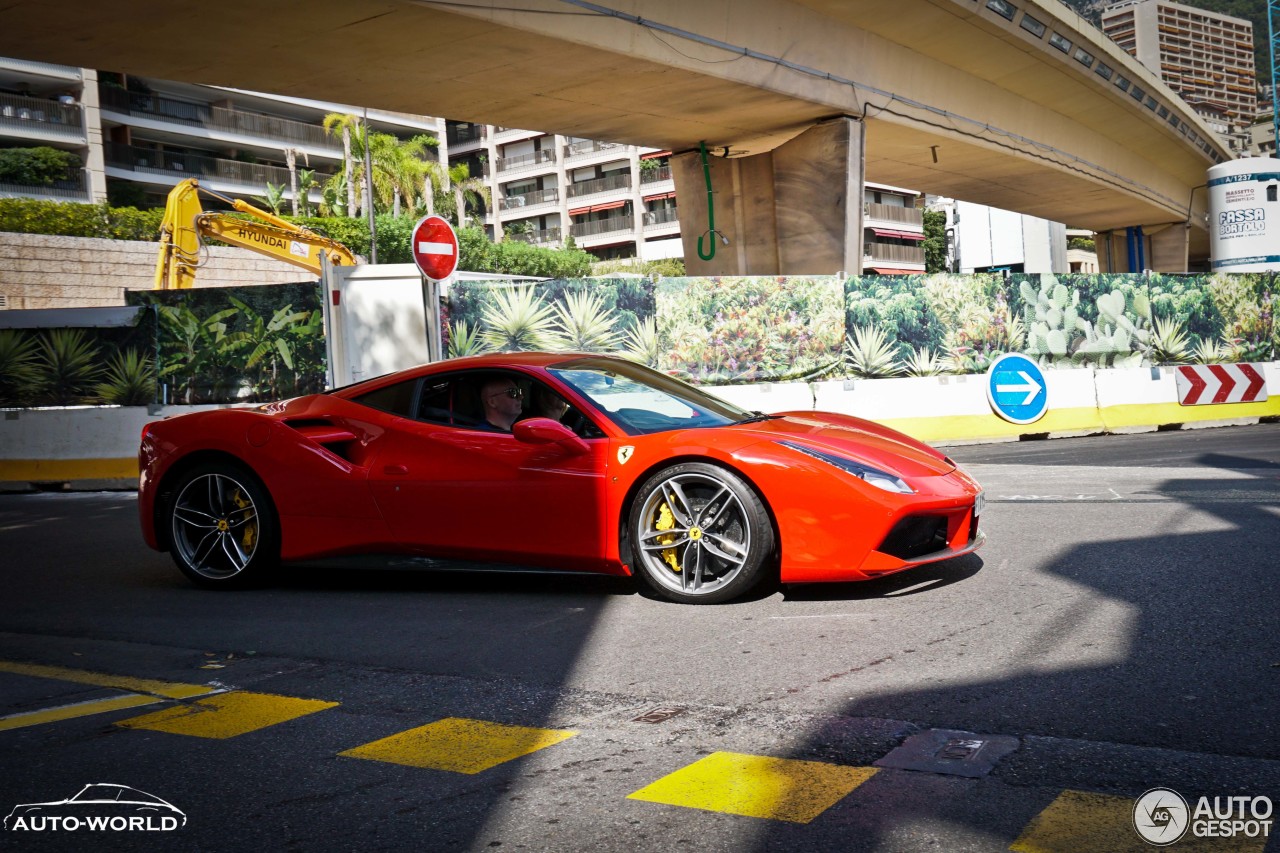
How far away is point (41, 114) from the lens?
47.8 meters

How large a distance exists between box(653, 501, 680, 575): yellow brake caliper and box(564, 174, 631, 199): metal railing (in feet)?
237

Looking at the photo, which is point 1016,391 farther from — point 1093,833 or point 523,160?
point 523,160

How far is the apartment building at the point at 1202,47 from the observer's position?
577 feet

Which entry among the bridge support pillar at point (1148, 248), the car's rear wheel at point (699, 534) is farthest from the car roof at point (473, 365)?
the bridge support pillar at point (1148, 248)

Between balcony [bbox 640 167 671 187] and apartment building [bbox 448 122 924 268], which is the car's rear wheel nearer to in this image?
apartment building [bbox 448 122 924 268]

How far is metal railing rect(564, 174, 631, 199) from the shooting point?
250 ft

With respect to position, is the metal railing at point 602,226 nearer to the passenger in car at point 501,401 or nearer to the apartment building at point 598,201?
the apartment building at point 598,201

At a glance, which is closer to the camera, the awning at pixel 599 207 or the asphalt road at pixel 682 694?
the asphalt road at pixel 682 694

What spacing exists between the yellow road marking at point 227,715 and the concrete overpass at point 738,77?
30.5 feet

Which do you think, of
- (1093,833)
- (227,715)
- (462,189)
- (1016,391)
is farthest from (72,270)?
(462,189)

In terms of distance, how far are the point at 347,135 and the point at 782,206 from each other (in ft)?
147

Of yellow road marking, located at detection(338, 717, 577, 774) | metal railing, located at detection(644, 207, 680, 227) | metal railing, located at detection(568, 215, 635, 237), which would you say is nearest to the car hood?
yellow road marking, located at detection(338, 717, 577, 774)

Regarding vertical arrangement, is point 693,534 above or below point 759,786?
above

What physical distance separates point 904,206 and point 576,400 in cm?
7423
